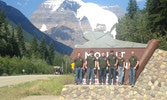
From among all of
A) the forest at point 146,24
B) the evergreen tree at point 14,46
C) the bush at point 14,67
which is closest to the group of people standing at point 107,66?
the forest at point 146,24

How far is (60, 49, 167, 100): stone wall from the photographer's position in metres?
12.8

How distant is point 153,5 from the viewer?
36.9 metres

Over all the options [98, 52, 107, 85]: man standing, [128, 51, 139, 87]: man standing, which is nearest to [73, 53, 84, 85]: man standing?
[98, 52, 107, 85]: man standing

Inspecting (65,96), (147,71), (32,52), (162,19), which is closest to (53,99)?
(65,96)

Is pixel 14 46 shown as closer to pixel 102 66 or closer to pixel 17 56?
pixel 17 56

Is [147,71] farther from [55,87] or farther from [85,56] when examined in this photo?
[55,87]

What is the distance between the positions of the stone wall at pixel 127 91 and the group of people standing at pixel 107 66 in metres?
0.54

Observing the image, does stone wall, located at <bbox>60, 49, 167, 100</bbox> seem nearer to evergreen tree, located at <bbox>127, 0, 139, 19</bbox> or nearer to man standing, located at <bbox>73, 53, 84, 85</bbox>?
man standing, located at <bbox>73, 53, 84, 85</bbox>

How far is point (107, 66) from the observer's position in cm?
1352

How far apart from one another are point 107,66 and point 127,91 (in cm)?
159

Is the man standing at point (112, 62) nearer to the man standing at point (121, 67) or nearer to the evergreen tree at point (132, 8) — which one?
the man standing at point (121, 67)

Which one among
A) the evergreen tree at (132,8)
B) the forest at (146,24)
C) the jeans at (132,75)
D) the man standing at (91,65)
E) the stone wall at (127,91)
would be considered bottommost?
the stone wall at (127,91)

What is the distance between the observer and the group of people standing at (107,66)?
43.6 feet

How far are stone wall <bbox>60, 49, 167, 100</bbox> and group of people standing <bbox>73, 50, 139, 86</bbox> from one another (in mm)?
540
